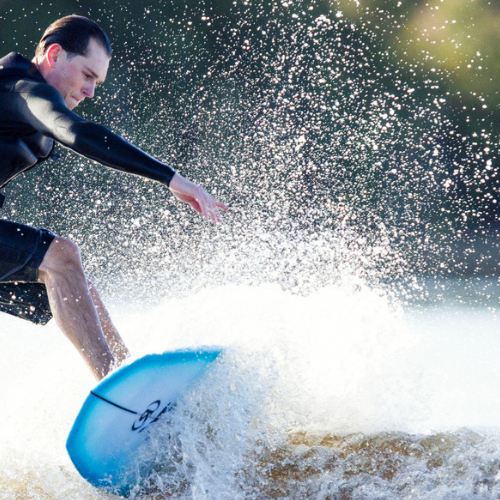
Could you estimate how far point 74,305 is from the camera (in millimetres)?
2172

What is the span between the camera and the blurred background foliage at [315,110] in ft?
46.8

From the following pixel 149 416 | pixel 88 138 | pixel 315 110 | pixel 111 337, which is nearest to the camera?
pixel 88 138

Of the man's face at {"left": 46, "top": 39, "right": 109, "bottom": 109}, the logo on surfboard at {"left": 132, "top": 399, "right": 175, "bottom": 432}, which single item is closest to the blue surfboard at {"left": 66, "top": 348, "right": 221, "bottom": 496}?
the logo on surfboard at {"left": 132, "top": 399, "right": 175, "bottom": 432}

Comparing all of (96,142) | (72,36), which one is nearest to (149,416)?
(96,142)

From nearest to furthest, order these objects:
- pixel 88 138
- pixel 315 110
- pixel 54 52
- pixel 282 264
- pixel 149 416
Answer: pixel 88 138 → pixel 149 416 → pixel 54 52 → pixel 282 264 → pixel 315 110

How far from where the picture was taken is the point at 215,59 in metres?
15.3

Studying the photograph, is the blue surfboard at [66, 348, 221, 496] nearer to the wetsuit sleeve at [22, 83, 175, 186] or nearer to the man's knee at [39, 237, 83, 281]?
the man's knee at [39, 237, 83, 281]

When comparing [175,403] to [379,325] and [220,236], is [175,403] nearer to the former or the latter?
[379,325]

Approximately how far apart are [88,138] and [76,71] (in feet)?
1.73

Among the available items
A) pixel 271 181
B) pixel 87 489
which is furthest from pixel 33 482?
pixel 271 181

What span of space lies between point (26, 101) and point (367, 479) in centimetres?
185

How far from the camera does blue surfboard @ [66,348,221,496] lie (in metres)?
1.98

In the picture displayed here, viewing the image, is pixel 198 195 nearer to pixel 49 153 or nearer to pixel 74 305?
pixel 74 305

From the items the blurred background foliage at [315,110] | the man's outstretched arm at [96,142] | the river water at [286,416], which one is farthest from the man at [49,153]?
the blurred background foliage at [315,110]
